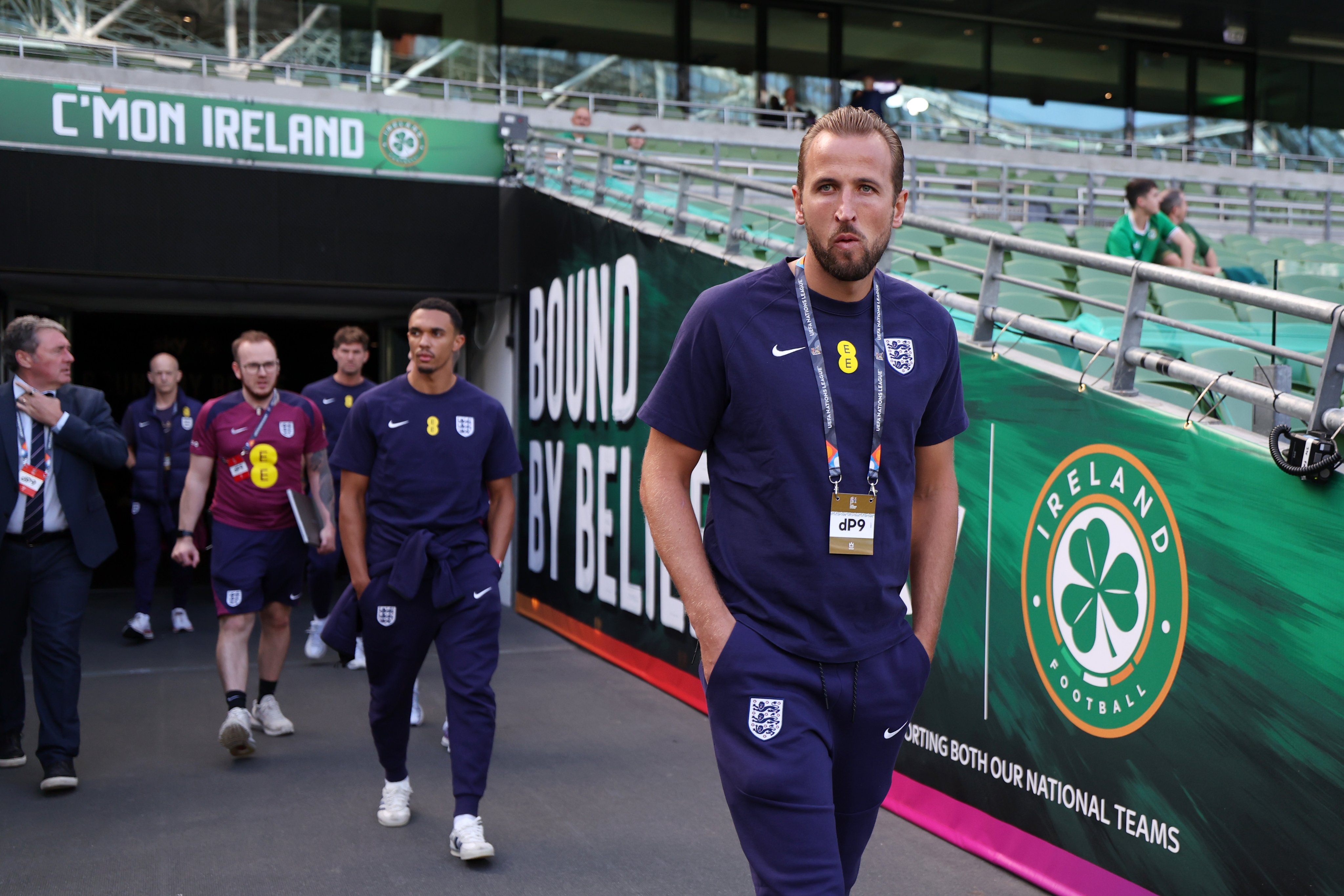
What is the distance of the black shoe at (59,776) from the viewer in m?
5.17

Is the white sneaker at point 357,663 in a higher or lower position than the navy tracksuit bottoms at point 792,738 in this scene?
lower

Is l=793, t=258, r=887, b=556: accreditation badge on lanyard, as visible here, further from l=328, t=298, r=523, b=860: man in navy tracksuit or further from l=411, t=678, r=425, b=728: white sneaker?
l=411, t=678, r=425, b=728: white sneaker

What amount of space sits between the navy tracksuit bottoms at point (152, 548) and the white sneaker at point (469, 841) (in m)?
5.31

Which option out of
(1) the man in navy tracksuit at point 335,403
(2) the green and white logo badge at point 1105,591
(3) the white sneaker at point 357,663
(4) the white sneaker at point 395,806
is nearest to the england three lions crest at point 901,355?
(2) the green and white logo badge at point 1105,591

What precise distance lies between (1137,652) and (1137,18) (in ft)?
75.8

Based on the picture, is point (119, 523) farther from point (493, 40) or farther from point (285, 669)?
point (493, 40)

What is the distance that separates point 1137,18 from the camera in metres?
23.6

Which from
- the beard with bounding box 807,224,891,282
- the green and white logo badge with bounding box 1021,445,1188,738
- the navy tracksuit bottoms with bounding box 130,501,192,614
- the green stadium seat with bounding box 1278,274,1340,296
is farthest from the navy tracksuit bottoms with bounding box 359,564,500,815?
the green stadium seat with bounding box 1278,274,1340,296

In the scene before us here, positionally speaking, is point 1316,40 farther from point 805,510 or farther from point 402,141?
point 805,510

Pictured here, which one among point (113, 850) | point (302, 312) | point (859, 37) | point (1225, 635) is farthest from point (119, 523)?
point (859, 37)

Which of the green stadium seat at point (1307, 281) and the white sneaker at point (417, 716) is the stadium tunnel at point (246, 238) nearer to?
the white sneaker at point (417, 716)

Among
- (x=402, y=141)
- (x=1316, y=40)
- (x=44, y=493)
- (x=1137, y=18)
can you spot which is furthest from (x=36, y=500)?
(x=1316, y=40)

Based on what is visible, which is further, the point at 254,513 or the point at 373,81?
the point at 373,81

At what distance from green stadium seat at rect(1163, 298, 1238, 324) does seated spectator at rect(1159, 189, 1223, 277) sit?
212 millimetres
